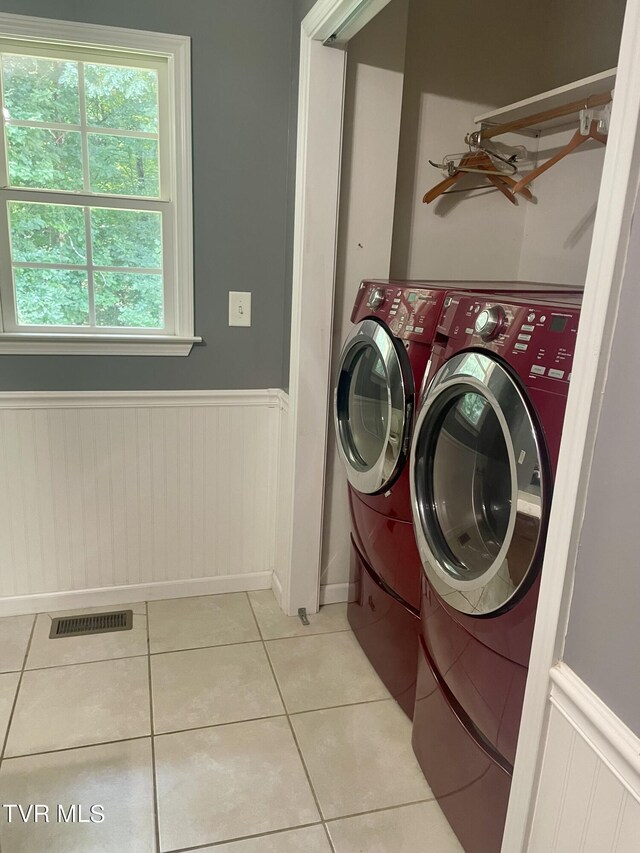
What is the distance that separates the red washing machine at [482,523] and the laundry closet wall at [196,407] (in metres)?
1.03

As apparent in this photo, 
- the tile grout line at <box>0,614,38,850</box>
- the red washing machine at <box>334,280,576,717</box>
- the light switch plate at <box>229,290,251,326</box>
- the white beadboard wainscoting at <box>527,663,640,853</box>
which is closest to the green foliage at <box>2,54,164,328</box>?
the light switch plate at <box>229,290,251,326</box>

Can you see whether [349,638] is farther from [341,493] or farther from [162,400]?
[162,400]

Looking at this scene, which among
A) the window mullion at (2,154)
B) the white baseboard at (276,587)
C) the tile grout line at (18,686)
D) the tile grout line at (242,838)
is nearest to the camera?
the tile grout line at (242,838)

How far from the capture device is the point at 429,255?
7.97 ft

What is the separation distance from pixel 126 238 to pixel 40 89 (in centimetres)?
53

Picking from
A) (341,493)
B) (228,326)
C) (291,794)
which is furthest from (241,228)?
(291,794)

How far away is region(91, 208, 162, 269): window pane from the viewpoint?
2197 mm

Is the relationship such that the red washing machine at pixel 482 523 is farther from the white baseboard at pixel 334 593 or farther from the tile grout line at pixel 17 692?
the tile grout line at pixel 17 692

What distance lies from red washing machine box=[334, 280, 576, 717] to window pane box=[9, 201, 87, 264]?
3.40 ft

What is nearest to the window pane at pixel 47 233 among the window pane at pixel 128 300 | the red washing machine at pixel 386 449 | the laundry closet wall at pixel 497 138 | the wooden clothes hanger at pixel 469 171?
the window pane at pixel 128 300

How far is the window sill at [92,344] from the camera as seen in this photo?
7.00 ft

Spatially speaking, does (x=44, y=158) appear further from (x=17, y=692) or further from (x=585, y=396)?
(x=585, y=396)

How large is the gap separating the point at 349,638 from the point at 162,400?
3.73ft

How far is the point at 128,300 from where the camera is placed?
89.8 inches
